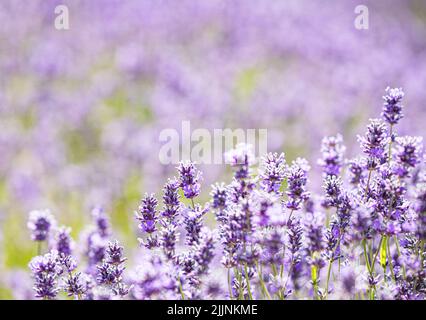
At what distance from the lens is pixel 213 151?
184 inches

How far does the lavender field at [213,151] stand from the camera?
1623 millimetres

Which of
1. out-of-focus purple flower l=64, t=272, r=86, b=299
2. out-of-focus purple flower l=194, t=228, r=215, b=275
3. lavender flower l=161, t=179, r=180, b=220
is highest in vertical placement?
lavender flower l=161, t=179, r=180, b=220

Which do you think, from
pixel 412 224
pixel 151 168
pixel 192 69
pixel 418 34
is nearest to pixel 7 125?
pixel 151 168

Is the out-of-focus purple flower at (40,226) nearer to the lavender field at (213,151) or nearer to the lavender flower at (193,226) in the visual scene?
the lavender field at (213,151)

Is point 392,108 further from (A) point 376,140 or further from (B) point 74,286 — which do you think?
(B) point 74,286

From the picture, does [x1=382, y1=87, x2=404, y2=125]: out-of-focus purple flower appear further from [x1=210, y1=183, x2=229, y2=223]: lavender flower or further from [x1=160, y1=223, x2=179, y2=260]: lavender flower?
[x1=160, y1=223, x2=179, y2=260]: lavender flower

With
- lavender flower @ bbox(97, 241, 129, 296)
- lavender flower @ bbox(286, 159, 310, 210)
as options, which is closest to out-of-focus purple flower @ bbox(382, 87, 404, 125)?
lavender flower @ bbox(286, 159, 310, 210)

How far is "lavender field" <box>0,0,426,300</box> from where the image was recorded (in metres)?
1.62

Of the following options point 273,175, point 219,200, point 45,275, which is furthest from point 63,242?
point 273,175

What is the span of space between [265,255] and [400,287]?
33 cm

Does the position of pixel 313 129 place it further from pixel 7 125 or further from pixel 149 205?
pixel 149 205

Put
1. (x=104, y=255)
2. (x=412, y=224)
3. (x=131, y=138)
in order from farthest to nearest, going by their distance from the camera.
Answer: (x=131, y=138) < (x=104, y=255) < (x=412, y=224)

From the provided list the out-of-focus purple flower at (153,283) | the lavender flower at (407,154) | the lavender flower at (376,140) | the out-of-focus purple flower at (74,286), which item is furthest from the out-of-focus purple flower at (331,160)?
the out-of-focus purple flower at (74,286)
